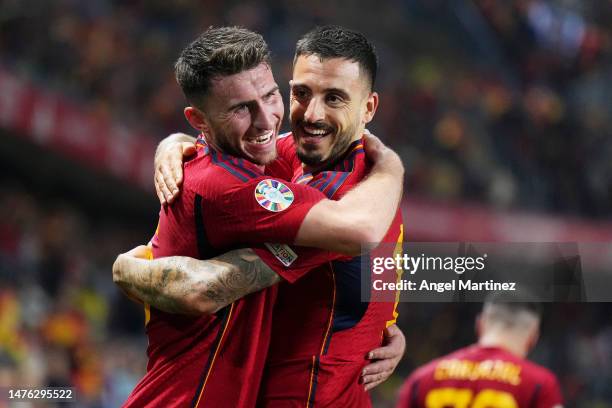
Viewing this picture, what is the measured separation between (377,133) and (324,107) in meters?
9.46

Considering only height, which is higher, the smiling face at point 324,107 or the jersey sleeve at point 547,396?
the smiling face at point 324,107

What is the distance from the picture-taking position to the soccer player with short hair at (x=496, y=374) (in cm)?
486

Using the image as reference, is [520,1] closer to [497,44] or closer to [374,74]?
[497,44]

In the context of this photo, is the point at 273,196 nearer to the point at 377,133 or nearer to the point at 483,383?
the point at 483,383

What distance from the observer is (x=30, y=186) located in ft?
40.2

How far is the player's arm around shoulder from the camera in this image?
10.9 feet

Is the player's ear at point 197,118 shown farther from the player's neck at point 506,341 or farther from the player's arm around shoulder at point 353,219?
the player's neck at point 506,341

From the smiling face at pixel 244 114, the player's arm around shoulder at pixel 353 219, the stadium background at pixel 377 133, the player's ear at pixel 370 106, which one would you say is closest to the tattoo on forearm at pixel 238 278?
the player's arm around shoulder at pixel 353 219

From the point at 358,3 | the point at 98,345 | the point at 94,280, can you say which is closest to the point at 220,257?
the point at 98,345

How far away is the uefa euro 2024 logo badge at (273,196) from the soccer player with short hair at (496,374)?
78.9 inches

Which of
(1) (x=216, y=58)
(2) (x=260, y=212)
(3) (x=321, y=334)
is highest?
(1) (x=216, y=58)

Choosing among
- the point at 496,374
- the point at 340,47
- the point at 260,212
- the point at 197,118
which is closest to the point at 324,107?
the point at 340,47

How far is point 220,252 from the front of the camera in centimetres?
347

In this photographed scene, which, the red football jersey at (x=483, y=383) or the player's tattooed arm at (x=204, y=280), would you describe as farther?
the red football jersey at (x=483, y=383)
